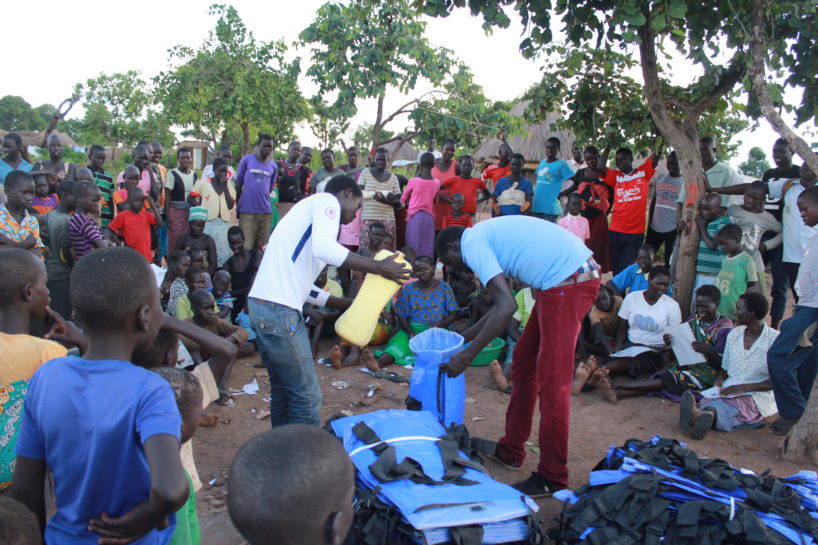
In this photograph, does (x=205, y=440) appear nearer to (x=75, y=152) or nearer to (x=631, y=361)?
(x=631, y=361)

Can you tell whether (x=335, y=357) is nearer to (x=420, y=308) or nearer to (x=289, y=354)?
(x=420, y=308)

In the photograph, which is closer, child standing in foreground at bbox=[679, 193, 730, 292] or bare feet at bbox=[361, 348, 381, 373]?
bare feet at bbox=[361, 348, 381, 373]

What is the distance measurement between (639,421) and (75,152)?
2792 centimetres

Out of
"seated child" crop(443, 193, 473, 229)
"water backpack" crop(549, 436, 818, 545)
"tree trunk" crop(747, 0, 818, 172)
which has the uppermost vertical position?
"tree trunk" crop(747, 0, 818, 172)

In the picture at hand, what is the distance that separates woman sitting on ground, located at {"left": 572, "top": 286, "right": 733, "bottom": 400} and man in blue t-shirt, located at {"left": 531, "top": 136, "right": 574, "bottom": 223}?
268cm

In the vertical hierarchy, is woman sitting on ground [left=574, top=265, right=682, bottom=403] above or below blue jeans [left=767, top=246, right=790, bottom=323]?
below

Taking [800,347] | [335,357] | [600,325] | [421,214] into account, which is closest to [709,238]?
[600,325]

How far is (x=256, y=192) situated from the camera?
7.57 m

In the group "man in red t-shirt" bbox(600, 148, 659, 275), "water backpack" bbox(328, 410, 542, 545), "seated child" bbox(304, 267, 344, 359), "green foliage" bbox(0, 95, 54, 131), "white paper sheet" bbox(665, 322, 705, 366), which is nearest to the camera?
"water backpack" bbox(328, 410, 542, 545)

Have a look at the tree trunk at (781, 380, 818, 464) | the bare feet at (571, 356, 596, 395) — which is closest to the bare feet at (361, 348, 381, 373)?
the bare feet at (571, 356, 596, 395)

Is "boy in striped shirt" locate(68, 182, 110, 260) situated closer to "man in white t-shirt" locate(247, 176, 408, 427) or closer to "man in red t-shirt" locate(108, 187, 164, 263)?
"man in red t-shirt" locate(108, 187, 164, 263)

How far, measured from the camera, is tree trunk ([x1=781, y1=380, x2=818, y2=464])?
4.00m

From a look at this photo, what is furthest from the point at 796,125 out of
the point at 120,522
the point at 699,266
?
the point at 120,522

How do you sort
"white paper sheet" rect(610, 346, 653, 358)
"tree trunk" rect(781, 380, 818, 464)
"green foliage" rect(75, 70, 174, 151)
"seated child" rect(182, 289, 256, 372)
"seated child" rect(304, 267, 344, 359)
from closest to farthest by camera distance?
"tree trunk" rect(781, 380, 818, 464) → "seated child" rect(182, 289, 256, 372) → "white paper sheet" rect(610, 346, 653, 358) → "seated child" rect(304, 267, 344, 359) → "green foliage" rect(75, 70, 174, 151)
